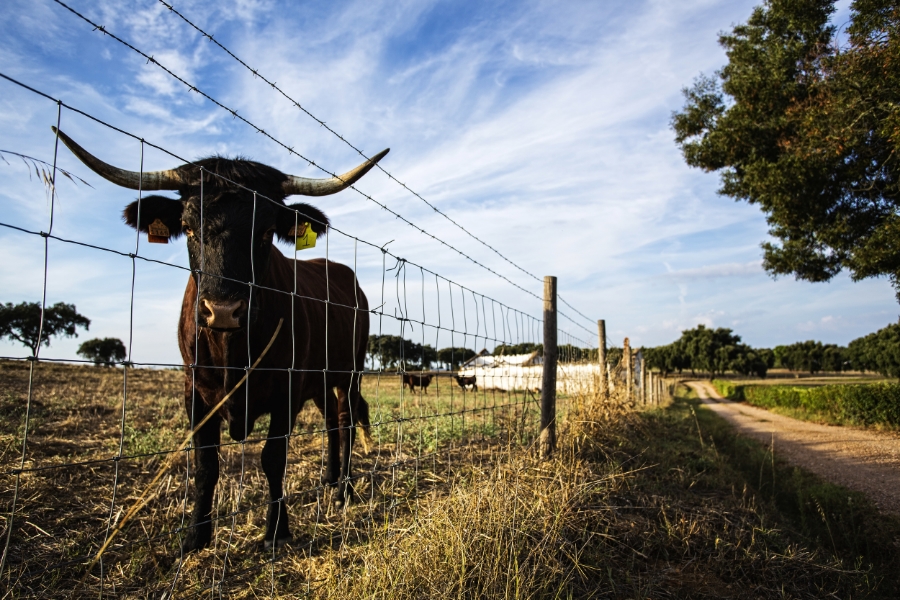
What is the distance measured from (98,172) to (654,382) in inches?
888

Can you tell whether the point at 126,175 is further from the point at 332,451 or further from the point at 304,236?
the point at 332,451

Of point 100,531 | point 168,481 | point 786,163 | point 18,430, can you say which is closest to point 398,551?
point 100,531

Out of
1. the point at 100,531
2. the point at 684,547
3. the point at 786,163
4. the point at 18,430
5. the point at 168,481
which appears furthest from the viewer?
the point at 786,163

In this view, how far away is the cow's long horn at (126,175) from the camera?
2379mm

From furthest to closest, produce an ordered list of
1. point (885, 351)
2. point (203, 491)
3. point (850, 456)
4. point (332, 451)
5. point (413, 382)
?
point (885, 351), point (850, 456), point (413, 382), point (332, 451), point (203, 491)

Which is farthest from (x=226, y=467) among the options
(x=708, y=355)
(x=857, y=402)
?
(x=708, y=355)

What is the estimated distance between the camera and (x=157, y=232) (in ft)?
10.4

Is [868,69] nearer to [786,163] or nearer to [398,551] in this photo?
[786,163]

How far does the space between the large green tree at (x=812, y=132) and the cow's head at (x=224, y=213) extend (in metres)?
11.5

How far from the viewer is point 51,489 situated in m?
3.63

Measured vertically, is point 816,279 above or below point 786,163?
below

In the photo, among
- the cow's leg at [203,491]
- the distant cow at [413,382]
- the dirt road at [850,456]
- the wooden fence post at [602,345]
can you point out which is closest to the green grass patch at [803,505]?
the dirt road at [850,456]

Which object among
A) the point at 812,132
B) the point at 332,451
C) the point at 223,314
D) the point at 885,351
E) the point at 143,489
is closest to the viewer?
the point at 223,314

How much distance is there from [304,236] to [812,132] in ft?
43.0
